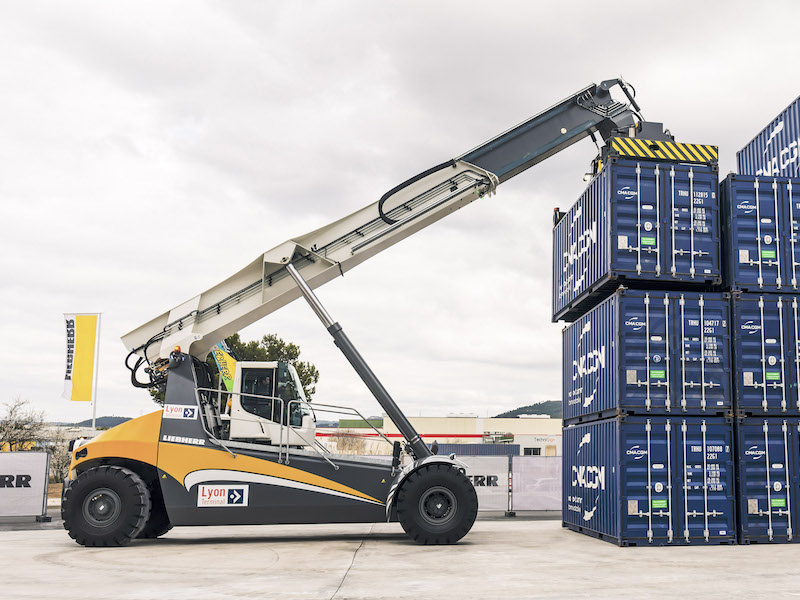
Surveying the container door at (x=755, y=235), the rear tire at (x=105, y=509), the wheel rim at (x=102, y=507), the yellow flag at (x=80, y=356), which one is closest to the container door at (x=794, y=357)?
the container door at (x=755, y=235)

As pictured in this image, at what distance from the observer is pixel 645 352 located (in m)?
14.7

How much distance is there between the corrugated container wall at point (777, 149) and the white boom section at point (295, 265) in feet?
22.7

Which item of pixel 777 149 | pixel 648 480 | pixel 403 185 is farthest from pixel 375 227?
pixel 777 149

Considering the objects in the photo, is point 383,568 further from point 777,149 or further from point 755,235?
point 777,149

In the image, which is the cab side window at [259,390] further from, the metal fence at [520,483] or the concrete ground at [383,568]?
the metal fence at [520,483]

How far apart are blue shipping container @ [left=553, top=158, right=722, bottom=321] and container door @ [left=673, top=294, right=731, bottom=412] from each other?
0.56m

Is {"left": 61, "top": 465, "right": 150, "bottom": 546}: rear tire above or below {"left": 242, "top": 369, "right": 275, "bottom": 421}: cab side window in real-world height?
below

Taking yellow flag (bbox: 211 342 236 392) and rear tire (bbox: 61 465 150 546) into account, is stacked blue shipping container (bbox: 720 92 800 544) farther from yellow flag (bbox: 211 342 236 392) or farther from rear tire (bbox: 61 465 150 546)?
rear tire (bbox: 61 465 150 546)

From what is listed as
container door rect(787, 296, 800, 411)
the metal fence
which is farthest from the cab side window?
container door rect(787, 296, 800, 411)

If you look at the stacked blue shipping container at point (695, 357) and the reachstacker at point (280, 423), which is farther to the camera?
the stacked blue shipping container at point (695, 357)

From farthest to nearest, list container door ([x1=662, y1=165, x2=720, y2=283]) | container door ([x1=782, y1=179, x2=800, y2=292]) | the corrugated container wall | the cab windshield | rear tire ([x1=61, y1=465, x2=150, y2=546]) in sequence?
the corrugated container wall
container door ([x1=782, y1=179, x2=800, y2=292])
container door ([x1=662, y1=165, x2=720, y2=283])
the cab windshield
rear tire ([x1=61, y1=465, x2=150, y2=546])

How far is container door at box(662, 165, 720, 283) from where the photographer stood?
1511 centimetres

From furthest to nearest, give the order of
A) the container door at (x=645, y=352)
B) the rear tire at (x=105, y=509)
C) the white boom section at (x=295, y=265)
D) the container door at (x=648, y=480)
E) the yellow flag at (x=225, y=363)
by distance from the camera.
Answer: the yellow flag at (x=225, y=363) < the white boom section at (x=295, y=265) < the container door at (x=645, y=352) < the container door at (x=648, y=480) < the rear tire at (x=105, y=509)

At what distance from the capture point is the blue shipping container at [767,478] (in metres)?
14.6
